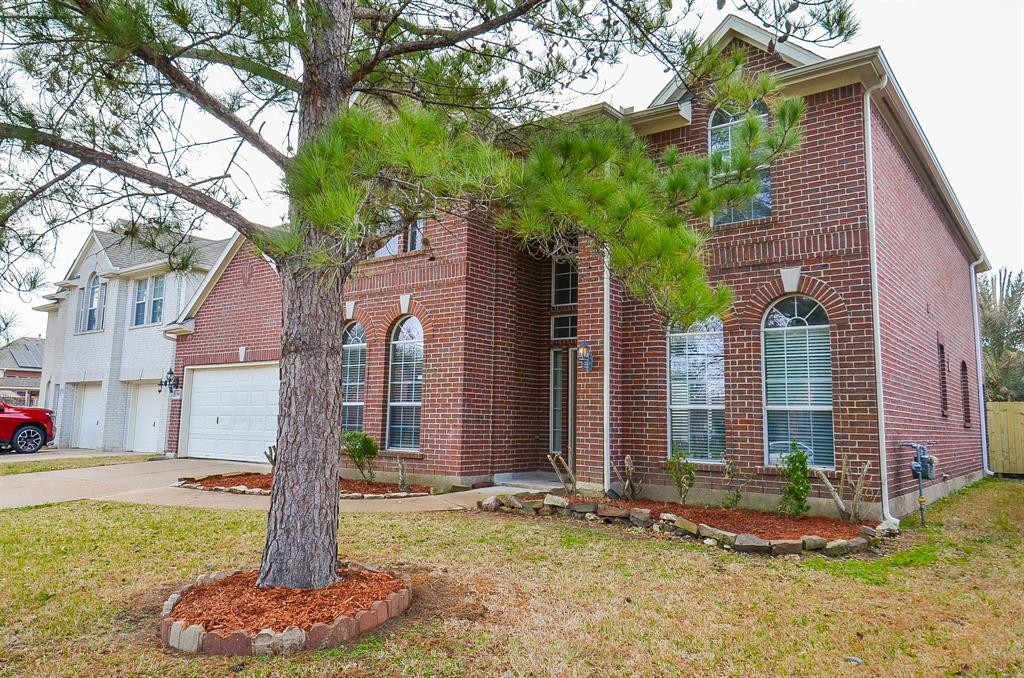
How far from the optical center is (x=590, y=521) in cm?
753

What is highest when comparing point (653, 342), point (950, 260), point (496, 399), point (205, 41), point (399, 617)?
point (950, 260)

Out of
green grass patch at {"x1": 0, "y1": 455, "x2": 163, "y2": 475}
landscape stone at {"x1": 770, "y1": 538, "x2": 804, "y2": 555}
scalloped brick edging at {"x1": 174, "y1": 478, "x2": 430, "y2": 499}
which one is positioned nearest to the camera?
landscape stone at {"x1": 770, "y1": 538, "x2": 804, "y2": 555}

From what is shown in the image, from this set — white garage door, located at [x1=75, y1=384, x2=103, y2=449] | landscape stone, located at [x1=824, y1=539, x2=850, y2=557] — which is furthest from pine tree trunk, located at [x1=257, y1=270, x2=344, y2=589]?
white garage door, located at [x1=75, y1=384, x2=103, y2=449]

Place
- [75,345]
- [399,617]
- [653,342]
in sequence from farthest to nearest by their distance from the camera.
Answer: [75,345] < [653,342] < [399,617]

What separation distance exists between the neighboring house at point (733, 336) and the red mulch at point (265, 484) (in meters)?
0.45

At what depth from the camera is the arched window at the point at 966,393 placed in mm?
13070

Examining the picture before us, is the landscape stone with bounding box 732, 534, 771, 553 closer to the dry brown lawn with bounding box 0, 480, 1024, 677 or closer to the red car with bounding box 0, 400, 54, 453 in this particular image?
the dry brown lawn with bounding box 0, 480, 1024, 677

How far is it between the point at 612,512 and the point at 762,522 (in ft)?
5.30

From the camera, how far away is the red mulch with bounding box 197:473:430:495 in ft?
32.2

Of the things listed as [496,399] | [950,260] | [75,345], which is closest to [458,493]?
[496,399]

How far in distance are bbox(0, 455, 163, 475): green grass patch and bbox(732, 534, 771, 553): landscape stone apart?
41.6 feet

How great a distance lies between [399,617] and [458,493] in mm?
5237

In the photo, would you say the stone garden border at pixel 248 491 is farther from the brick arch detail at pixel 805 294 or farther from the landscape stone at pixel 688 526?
the brick arch detail at pixel 805 294

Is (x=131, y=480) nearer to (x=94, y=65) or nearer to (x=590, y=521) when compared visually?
(x=590, y=521)
